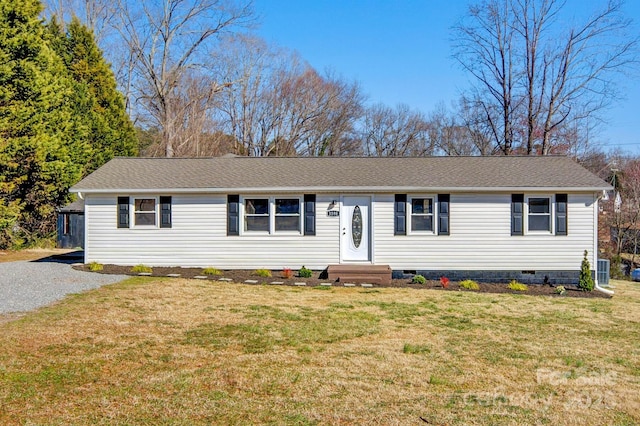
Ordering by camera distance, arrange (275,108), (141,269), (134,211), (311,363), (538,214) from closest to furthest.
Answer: (311,363), (141,269), (538,214), (134,211), (275,108)

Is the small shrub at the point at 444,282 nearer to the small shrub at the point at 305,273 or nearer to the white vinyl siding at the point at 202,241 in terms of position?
the white vinyl siding at the point at 202,241

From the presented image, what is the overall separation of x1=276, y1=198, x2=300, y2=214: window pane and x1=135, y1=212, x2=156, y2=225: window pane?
3.79 meters

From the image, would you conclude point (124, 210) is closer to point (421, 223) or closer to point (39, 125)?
point (39, 125)

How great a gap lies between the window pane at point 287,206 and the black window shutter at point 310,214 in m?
0.29

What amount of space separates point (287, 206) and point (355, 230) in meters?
2.12

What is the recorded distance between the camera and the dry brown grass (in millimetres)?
4688

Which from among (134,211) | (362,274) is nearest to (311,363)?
(362,274)

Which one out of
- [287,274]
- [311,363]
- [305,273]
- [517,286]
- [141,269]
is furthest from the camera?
[141,269]

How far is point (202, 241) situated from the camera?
14375mm

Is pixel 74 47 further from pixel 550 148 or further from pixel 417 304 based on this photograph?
pixel 550 148

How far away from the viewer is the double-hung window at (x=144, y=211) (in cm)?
1452

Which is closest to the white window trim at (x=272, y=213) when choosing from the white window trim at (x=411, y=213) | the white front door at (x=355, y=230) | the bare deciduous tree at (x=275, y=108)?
the white front door at (x=355, y=230)

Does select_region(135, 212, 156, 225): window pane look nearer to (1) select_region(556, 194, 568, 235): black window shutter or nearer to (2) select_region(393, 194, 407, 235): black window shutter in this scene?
(2) select_region(393, 194, 407, 235): black window shutter

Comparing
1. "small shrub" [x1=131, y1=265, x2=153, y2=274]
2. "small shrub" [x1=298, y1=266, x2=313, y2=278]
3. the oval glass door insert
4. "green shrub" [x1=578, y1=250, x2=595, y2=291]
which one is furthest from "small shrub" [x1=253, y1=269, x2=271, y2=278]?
"green shrub" [x1=578, y1=250, x2=595, y2=291]
